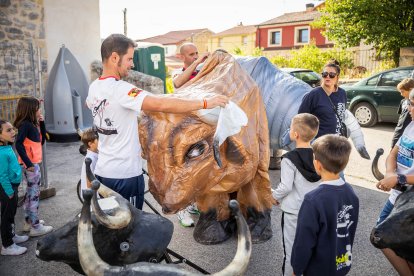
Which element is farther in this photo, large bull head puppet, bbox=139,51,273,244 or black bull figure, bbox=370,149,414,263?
large bull head puppet, bbox=139,51,273,244

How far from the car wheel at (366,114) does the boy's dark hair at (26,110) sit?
9111 mm

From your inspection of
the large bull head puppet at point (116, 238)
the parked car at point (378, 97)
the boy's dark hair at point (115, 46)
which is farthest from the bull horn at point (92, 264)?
the parked car at point (378, 97)

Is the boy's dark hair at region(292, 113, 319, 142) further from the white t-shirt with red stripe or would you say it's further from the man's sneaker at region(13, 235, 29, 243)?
the man's sneaker at region(13, 235, 29, 243)

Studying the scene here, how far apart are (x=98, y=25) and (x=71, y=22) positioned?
983 mm

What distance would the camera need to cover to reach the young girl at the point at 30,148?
13.4 feet

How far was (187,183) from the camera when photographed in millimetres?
2729

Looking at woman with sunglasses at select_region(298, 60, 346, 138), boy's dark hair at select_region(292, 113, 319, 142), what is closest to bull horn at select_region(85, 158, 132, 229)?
boy's dark hair at select_region(292, 113, 319, 142)

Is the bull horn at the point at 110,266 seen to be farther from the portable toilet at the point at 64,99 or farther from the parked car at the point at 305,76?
the parked car at the point at 305,76

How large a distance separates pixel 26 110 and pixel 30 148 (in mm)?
416

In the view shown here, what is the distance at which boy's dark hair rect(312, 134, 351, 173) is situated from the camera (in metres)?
2.29

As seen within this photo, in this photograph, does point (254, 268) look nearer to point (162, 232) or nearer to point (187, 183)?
point (187, 183)

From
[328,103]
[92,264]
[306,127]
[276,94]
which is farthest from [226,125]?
[276,94]

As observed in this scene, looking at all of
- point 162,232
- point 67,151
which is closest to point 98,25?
point 67,151

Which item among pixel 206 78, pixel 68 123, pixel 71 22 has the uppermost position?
pixel 71 22
